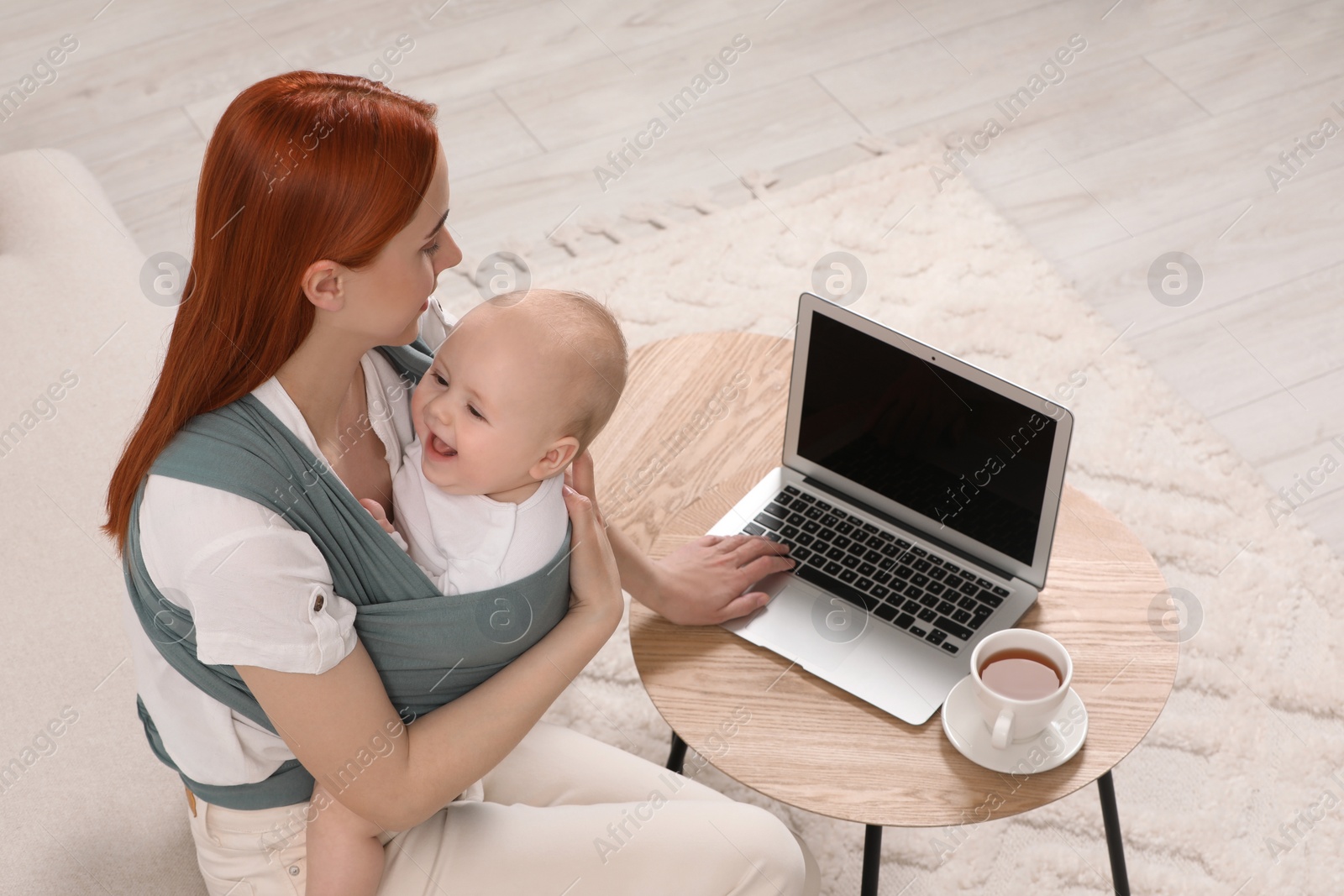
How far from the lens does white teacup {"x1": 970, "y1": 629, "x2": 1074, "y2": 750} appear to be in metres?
1.27

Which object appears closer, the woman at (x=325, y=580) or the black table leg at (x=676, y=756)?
the woman at (x=325, y=580)

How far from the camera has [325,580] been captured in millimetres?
1156

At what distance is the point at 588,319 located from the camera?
128cm

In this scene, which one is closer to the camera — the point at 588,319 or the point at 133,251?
the point at 588,319

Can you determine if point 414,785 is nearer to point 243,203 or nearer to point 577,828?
point 577,828

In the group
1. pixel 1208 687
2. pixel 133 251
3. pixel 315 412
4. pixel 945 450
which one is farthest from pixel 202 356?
pixel 1208 687

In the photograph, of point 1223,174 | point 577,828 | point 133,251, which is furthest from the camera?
point 1223,174

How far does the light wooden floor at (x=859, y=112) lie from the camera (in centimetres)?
271

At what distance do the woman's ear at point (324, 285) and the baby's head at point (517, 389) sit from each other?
168mm

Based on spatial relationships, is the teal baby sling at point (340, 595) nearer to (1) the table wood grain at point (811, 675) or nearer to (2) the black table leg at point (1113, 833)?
(1) the table wood grain at point (811, 675)

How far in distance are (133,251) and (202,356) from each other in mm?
978

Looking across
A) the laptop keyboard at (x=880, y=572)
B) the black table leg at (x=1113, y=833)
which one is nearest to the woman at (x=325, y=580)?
the laptop keyboard at (x=880, y=572)

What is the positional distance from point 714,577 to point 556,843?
0.34m

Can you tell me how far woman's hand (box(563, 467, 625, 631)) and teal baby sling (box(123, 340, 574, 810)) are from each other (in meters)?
0.01
